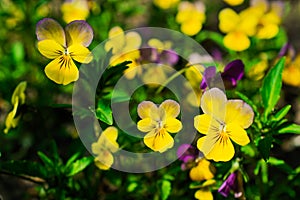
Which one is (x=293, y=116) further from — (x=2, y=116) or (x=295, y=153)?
(x=2, y=116)

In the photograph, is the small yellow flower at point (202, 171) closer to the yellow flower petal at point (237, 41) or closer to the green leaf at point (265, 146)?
the green leaf at point (265, 146)

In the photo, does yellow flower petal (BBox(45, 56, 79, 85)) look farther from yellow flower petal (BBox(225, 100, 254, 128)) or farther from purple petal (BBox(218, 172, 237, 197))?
purple petal (BBox(218, 172, 237, 197))

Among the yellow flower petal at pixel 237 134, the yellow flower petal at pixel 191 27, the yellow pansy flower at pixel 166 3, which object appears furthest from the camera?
the yellow pansy flower at pixel 166 3

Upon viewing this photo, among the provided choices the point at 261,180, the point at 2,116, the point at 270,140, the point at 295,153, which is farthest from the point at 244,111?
the point at 2,116

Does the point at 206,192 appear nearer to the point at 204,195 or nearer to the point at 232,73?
the point at 204,195

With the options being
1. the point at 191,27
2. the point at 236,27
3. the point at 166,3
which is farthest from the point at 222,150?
the point at 166,3

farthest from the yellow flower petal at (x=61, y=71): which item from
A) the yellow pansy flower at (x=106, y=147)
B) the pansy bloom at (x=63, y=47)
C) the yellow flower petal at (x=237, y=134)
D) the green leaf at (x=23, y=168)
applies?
the yellow flower petal at (x=237, y=134)
